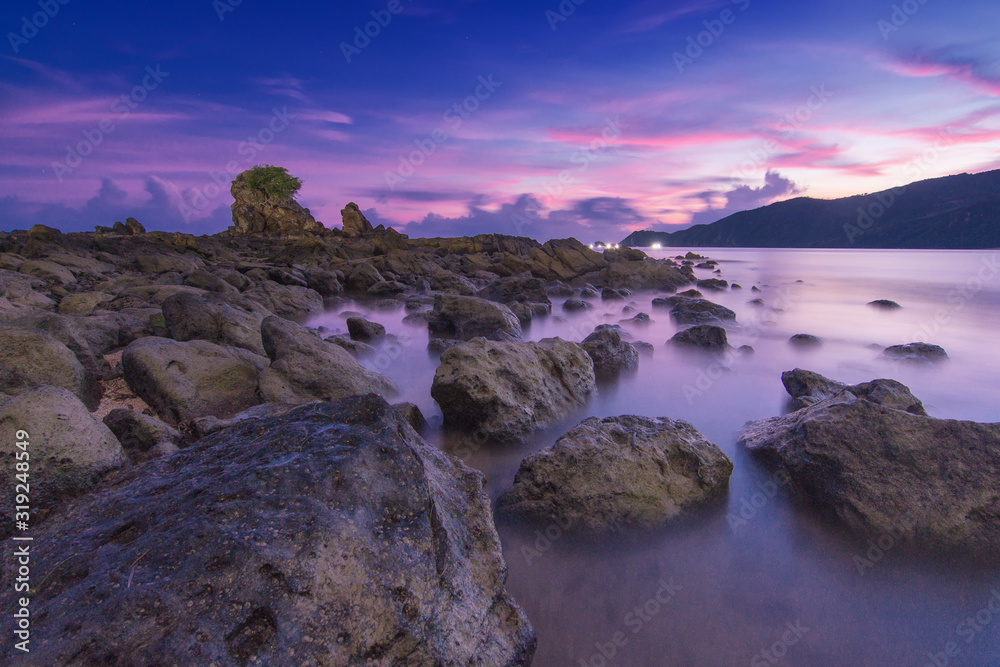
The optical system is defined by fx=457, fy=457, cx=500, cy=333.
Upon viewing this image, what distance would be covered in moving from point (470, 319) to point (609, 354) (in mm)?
3403

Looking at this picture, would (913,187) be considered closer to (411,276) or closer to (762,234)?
(762,234)

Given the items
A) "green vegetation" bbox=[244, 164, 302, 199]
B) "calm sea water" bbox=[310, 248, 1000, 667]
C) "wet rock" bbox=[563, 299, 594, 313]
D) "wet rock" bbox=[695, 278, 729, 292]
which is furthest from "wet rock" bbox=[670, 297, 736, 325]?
"green vegetation" bbox=[244, 164, 302, 199]

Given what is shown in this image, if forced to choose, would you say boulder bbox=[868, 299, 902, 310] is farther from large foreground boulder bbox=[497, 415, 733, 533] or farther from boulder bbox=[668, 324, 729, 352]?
large foreground boulder bbox=[497, 415, 733, 533]

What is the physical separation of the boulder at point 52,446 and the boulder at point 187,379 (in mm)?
1459

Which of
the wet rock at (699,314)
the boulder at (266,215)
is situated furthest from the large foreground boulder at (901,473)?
the boulder at (266,215)

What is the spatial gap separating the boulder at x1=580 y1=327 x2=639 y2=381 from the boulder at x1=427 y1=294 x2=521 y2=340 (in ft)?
5.53

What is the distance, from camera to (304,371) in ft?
16.9

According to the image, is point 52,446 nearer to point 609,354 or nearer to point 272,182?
point 609,354

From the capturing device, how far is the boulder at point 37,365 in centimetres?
402

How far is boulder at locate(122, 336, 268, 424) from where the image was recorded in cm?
466

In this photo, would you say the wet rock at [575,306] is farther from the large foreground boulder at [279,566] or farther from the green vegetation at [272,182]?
the green vegetation at [272,182]

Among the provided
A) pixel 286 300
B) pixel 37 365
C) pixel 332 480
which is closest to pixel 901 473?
pixel 332 480

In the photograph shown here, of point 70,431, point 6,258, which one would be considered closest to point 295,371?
point 70,431

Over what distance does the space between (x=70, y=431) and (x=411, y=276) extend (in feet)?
73.6
